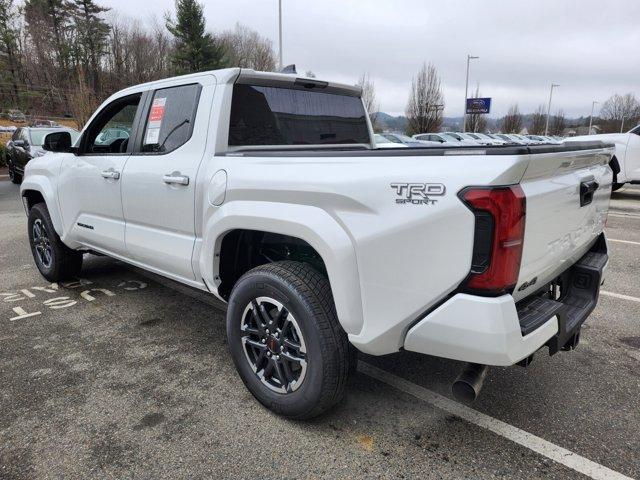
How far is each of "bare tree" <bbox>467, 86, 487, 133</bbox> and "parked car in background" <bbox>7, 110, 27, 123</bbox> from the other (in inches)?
1635

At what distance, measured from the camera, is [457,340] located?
1.90 meters

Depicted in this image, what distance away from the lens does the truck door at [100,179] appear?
370 cm

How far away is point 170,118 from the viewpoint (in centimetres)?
329

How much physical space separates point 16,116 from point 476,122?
Answer: 145ft

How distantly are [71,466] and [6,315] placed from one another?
8.28 ft

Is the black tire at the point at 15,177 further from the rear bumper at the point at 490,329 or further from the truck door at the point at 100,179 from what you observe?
the rear bumper at the point at 490,329

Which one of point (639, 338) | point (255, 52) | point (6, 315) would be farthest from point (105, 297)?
point (255, 52)

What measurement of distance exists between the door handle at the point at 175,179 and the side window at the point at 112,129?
92cm

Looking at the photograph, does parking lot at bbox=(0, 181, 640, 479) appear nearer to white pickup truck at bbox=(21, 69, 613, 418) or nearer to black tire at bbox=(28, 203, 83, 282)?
white pickup truck at bbox=(21, 69, 613, 418)

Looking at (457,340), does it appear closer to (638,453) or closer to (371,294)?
(371,294)

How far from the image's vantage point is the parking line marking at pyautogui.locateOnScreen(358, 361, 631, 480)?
2180 mm

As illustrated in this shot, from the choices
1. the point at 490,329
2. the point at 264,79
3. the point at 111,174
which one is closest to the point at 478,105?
the point at 264,79

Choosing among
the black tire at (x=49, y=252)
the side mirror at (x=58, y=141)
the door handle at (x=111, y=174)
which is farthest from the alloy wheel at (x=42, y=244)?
the door handle at (x=111, y=174)

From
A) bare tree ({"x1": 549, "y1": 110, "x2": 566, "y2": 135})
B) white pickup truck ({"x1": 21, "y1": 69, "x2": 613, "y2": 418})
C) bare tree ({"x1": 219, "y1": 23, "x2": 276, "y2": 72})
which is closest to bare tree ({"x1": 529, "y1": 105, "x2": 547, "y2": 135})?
bare tree ({"x1": 549, "y1": 110, "x2": 566, "y2": 135})
